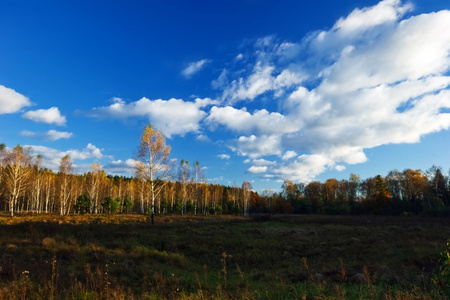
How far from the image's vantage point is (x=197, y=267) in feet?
38.2

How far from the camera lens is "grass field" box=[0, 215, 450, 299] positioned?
6.65 meters

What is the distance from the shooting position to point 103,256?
11156 millimetres

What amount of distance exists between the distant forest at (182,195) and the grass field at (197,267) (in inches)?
1012

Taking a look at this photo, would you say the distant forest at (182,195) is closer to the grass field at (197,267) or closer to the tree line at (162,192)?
the tree line at (162,192)

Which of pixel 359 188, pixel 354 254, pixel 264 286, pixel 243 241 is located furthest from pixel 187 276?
pixel 359 188

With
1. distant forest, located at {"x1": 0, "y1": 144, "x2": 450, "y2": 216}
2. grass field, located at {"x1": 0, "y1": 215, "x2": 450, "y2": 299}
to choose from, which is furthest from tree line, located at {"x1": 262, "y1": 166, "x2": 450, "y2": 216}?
grass field, located at {"x1": 0, "y1": 215, "x2": 450, "y2": 299}

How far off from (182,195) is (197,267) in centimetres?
4541

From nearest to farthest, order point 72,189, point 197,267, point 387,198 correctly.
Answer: point 197,267
point 72,189
point 387,198

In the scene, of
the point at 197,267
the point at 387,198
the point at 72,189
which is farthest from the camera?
the point at 387,198

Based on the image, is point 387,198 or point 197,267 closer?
point 197,267

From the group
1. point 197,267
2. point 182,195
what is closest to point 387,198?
point 182,195

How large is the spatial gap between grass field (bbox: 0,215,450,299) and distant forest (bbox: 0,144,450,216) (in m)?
25.7

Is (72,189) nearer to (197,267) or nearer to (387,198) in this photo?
(197,267)

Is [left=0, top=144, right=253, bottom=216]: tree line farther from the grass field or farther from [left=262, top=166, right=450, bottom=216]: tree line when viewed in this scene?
[left=262, top=166, right=450, bottom=216]: tree line
